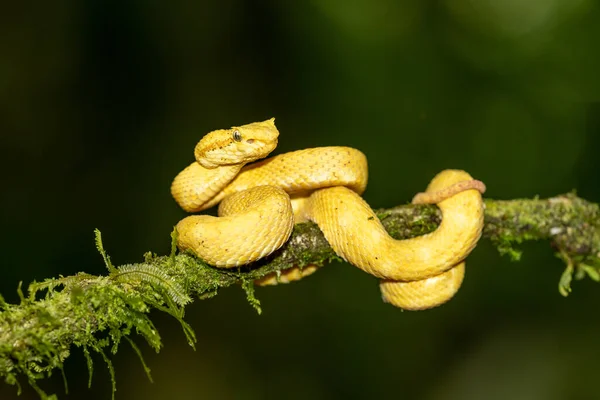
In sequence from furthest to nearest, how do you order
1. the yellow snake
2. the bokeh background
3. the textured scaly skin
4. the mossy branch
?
the bokeh background → the textured scaly skin → the yellow snake → the mossy branch

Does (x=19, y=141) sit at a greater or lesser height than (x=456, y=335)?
greater

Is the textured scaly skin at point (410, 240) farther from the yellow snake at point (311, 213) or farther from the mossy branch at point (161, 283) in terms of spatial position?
the mossy branch at point (161, 283)

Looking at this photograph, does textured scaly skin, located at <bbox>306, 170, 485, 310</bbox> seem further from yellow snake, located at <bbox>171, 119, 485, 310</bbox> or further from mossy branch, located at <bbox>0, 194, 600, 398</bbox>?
mossy branch, located at <bbox>0, 194, 600, 398</bbox>

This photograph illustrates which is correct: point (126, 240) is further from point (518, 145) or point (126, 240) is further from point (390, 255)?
point (518, 145)

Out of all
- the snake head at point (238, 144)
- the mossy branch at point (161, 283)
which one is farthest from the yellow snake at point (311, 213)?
the mossy branch at point (161, 283)

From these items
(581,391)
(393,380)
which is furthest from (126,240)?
(581,391)

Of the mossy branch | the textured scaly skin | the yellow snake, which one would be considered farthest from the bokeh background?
the textured scaly skin

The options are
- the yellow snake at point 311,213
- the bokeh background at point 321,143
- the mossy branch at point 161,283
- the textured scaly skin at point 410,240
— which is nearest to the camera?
the mossy branch at point 161,283
